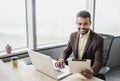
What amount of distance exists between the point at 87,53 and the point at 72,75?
446 millimetres

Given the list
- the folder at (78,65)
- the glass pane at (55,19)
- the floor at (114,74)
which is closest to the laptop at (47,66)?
the folder at (78,65)

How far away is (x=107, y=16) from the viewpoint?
400 cm

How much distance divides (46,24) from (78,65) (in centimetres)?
160

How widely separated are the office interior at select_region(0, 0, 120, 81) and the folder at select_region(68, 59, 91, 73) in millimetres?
795

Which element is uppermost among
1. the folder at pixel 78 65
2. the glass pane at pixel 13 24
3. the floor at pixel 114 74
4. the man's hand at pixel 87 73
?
the glass pane at pixel 13 24

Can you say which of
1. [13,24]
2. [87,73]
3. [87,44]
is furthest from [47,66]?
[13,24]

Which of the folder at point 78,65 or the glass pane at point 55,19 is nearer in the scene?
the folder at point 78,65

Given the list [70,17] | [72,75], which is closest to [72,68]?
[72,75]

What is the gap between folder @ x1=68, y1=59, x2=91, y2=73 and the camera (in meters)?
1.67

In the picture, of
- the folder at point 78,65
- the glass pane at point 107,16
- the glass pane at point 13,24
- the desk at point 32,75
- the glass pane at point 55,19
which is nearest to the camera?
the folder at point 78,65

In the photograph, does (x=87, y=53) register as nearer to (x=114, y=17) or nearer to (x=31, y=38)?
(x=31, y=38)

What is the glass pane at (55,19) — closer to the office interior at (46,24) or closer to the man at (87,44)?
the office interior at (46,24)

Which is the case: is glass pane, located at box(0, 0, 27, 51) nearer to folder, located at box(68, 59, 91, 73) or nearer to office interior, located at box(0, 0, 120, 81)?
office interior, located at box(0, 0, 120, 81)

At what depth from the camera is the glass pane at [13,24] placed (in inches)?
107
